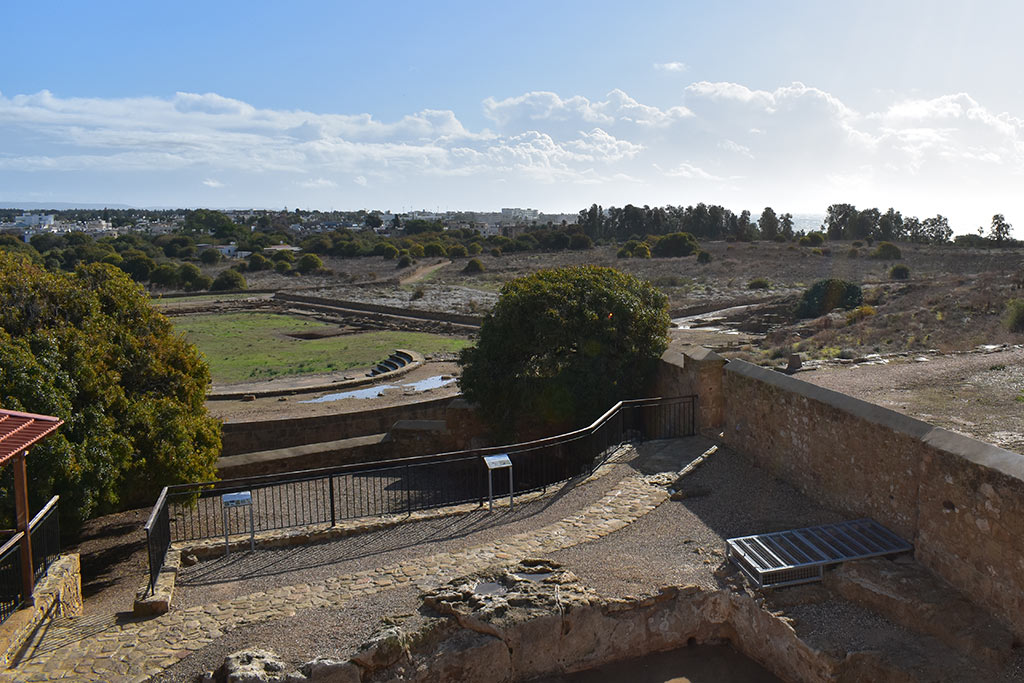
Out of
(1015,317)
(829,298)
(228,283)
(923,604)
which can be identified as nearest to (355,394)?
(923,604)

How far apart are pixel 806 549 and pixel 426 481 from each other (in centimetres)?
986

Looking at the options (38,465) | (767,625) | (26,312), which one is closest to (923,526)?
(767,625)

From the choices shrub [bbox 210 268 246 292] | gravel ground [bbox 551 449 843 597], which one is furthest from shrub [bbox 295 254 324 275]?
gravel ground [bbox 551 449 843 597]

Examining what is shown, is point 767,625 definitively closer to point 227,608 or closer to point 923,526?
point 923,526

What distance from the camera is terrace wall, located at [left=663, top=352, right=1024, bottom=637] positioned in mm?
6590

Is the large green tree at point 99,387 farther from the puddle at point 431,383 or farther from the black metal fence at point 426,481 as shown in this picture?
the puddle at point 431,383

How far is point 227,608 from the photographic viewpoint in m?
7.53

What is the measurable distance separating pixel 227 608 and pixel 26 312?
6.76m

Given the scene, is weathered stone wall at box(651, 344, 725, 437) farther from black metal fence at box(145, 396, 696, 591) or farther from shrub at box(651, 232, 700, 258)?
shrub at box(651, 232, 700, 258)

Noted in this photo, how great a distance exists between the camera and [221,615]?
736 centimetres

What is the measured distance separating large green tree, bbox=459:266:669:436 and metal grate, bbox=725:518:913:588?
6.66m

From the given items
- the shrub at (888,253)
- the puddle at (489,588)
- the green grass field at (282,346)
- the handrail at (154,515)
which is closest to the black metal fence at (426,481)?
the handrail at (154,515)

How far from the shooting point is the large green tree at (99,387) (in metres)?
9.80

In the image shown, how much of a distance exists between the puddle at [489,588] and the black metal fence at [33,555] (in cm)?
483
